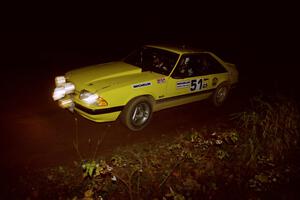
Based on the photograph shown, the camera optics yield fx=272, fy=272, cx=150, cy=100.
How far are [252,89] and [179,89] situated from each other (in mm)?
4157

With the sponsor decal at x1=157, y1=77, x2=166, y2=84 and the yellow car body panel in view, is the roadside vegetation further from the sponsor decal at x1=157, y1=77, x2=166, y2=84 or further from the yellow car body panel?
the sponsor decal at x1=157, y1=77, x2=166, y2=84

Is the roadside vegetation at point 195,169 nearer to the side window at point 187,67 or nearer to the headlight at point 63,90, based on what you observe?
the side window at point 187,67

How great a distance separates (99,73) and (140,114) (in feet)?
3.66

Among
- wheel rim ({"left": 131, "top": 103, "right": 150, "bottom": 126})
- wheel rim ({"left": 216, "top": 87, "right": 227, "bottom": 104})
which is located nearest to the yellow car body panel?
wheel rim ({"left": 131, "top": 103, "right": 150, "bottom": 126})

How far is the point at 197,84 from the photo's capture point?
5727mm

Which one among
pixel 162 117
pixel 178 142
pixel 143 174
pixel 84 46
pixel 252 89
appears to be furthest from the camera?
pixel 84 46

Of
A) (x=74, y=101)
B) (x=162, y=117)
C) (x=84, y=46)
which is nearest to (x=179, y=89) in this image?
(x=162, y=117)

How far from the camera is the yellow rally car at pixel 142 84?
181 inches

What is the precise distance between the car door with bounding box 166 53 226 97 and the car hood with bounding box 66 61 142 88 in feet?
2.47

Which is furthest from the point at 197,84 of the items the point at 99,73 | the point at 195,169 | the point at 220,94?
the point at 195,169

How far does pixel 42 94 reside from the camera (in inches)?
251

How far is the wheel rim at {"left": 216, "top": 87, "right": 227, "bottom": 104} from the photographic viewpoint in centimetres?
661

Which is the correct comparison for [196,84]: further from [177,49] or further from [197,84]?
[177,49]

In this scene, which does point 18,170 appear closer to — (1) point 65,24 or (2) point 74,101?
(2) point 74,101
